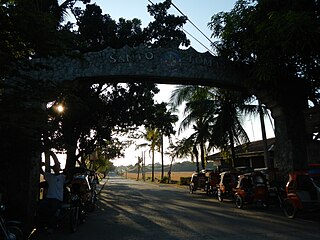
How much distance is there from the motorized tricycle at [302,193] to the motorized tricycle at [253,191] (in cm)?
268

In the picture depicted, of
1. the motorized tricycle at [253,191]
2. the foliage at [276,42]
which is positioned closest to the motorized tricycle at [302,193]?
the motorized tricycle at [253,191]

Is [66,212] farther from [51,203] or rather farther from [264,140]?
[264,140]

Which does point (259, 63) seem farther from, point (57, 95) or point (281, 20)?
point (57, 95)

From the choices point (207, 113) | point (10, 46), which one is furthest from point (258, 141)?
point (10, 46)

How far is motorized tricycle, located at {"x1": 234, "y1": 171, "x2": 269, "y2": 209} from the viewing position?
51.0 feet

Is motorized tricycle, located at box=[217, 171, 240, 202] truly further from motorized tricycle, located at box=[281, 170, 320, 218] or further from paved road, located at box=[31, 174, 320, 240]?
motorized tricycle, located at box=[281, 170, 320, 218]

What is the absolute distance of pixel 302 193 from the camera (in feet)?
39.7

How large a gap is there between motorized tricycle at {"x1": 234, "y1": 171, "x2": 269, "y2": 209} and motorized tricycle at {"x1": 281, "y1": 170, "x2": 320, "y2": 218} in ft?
8.80

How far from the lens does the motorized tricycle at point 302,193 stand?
11.8 metres

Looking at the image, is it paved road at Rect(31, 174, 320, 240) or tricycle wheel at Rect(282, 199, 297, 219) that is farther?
tricycle wheel at Rect(282, 199, 297, 219)

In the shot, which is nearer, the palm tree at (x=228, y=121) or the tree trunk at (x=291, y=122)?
the tree trunk at (x=291, y=122)

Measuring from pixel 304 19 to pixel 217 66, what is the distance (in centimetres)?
571

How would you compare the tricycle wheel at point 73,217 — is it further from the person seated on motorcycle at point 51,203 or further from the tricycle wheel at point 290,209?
the tricycle wheel at point 290,209

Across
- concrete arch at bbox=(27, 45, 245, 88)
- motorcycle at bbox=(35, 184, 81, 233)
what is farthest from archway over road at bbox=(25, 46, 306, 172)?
motorcycle at bbox=(35, 184, 81, 233)
